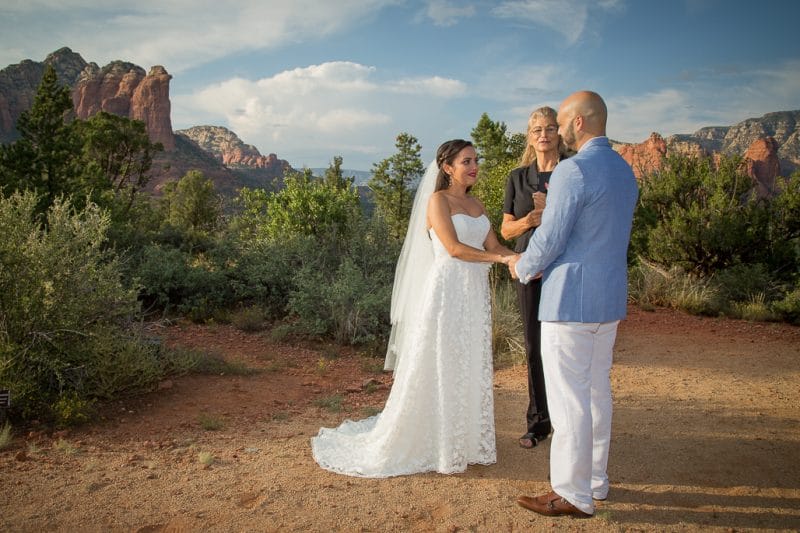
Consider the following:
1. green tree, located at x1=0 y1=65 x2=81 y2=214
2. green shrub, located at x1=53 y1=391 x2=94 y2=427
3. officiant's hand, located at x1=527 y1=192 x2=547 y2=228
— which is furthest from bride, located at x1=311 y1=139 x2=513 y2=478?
green tree, located at x1=0 y1=65 x2=81 y2=214

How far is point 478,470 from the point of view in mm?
3711

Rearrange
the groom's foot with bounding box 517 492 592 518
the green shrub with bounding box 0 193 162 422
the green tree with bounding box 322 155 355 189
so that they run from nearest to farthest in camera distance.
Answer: the groom's foot with bounding box 517 492 592 518, the green shrub with bounding box 0 193 162 422, the green tree with bounding box 322 155 355 189

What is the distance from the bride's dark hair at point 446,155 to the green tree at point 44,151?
1186 centimetres

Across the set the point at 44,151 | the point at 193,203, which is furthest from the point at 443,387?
the point at 193,203

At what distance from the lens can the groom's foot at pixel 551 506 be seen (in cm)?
296

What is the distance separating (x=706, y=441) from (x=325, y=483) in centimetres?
301

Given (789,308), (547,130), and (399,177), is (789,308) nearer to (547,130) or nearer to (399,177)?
(547,130)

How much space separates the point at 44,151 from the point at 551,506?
15.1 m

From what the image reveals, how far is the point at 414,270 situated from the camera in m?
4.04

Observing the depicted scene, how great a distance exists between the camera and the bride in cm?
367

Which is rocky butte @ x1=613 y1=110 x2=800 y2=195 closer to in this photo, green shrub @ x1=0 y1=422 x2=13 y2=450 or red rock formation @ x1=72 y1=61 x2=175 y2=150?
green shrub @ x1=0 y1=422 x2=13 y2=450

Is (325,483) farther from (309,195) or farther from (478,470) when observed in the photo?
(309,195)

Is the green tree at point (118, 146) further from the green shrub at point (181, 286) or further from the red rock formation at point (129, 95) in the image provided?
the red rock formation at point (129, 95)

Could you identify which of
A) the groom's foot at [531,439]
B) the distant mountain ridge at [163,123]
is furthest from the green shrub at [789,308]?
the distant mountain ridge at [163,123]
